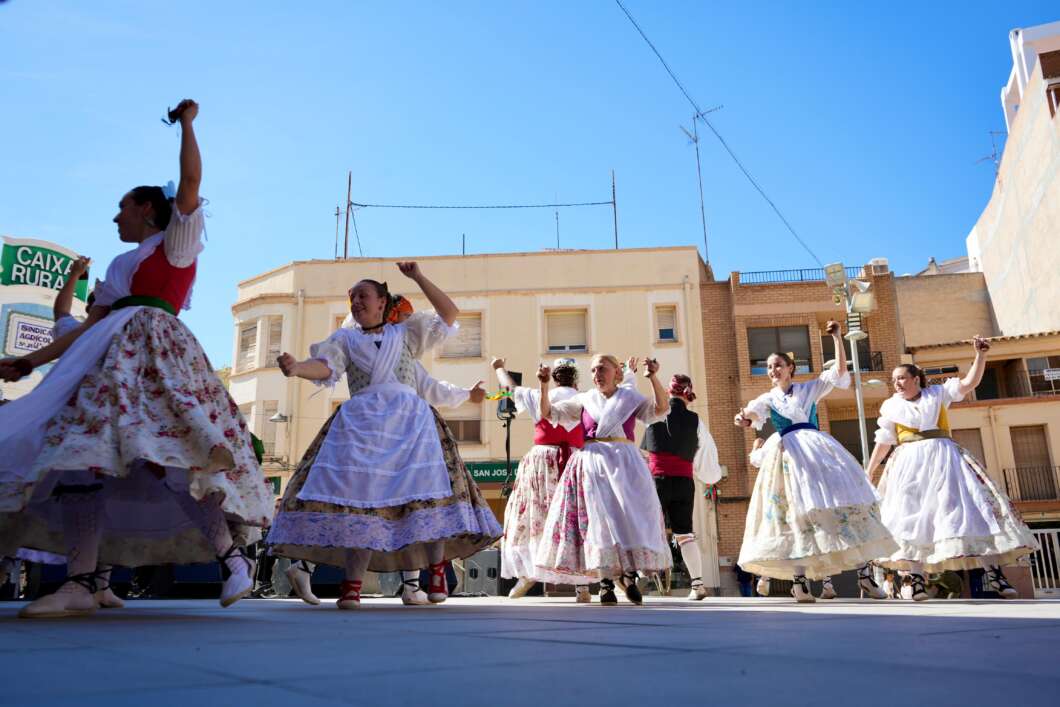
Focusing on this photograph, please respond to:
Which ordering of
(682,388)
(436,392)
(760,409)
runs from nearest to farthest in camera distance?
1. (436,392)
2. (760,409)
3. (682,388)

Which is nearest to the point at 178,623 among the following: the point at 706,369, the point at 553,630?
the point at 553,630

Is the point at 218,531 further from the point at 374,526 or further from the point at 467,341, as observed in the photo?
the point at 467,341

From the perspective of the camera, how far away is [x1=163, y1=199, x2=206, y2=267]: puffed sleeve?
3.81 metres

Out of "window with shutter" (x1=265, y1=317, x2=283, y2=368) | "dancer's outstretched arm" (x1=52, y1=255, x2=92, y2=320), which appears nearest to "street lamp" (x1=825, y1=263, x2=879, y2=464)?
"dancer's outstretched arm" (x1=52, y1=255, x2=92, y2=320)

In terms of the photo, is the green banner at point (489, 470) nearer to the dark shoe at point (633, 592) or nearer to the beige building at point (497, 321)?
the beige building at point (497, 321)

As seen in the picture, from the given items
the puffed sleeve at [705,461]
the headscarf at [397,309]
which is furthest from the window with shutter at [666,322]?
the headscarf at [397,309]

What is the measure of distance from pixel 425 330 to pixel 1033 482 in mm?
25572

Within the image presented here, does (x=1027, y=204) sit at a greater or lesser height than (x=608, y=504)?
greater

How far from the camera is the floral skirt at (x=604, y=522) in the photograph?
6.08 meters

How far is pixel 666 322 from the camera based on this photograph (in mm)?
27484

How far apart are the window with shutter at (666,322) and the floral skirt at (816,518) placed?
20.9 meters

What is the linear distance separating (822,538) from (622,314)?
21404mm

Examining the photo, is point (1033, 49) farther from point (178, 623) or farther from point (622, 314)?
point (178, 623)

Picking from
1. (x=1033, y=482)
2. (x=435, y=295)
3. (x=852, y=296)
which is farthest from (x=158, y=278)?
(x=1033, y=482)
